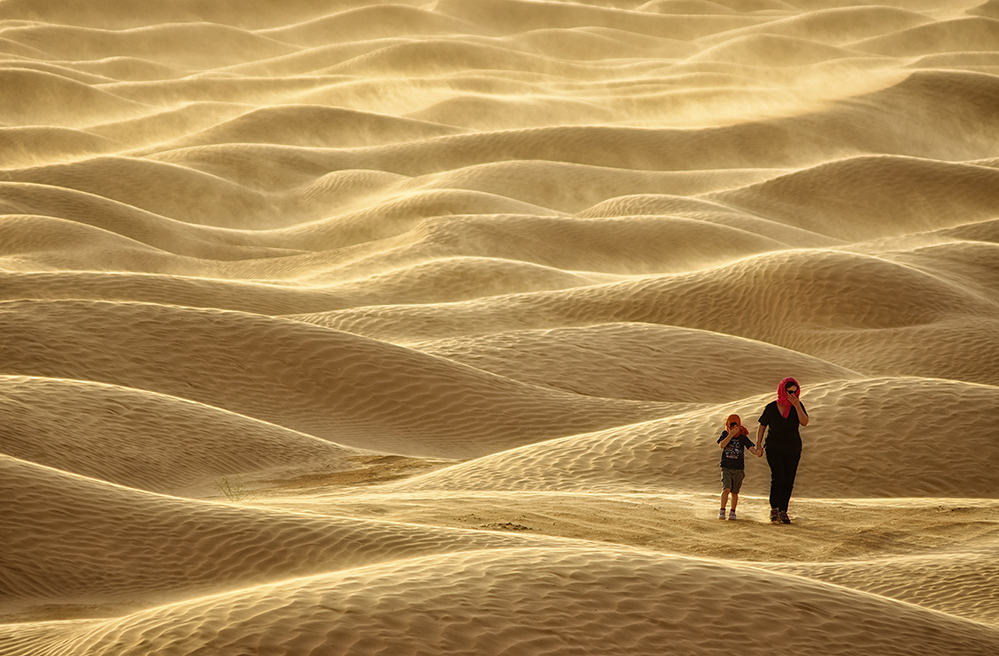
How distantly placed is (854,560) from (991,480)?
3.38 meters

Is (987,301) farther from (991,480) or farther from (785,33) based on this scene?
Answer: (785,33)

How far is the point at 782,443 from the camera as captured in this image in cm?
711

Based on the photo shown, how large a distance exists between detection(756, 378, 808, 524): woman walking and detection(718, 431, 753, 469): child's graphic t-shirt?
0.35 feet

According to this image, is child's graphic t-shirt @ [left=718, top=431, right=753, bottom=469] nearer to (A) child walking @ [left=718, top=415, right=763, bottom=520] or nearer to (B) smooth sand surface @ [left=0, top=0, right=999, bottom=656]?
(A) child walking @ [left=718, top=415, right=763, bottom=520]

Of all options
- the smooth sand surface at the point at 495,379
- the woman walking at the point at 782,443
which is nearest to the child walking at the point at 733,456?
the woman walking at the point at 782,443

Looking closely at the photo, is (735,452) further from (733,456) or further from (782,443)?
(782,443)

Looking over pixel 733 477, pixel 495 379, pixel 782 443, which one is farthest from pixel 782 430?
pixel 495 379

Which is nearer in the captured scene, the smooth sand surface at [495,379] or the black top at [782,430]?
the smooth sand surface at [495,379]

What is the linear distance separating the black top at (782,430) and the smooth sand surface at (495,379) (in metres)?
0.51

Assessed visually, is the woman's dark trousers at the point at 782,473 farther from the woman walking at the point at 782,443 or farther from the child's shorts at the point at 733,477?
the child's shorts at the point at 733,477

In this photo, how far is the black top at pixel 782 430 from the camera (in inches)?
280

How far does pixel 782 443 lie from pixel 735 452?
290 mm

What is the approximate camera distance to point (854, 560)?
6500mm

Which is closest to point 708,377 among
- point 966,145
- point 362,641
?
point 362,641
